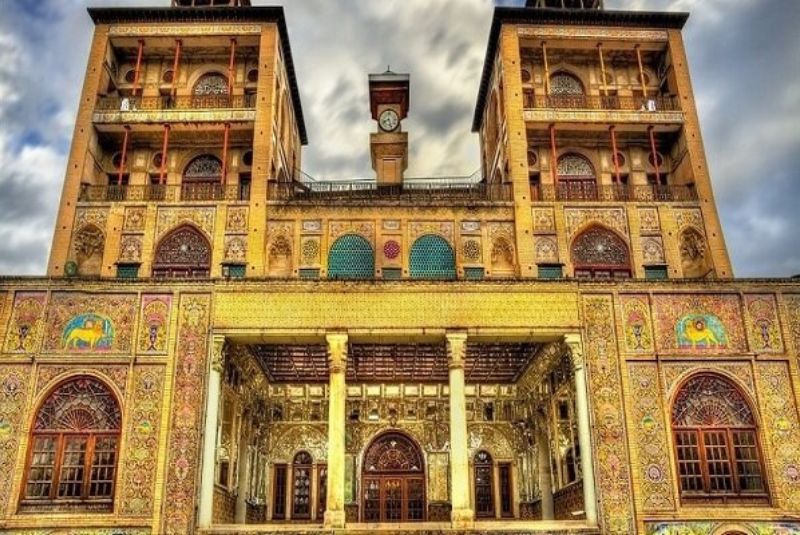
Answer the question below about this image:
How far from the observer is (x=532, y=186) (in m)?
28.4

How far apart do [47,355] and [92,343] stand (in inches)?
42.6

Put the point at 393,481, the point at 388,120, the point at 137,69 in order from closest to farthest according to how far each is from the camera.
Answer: the point at 393,481 < the point at 137,69 < the point at 388,120

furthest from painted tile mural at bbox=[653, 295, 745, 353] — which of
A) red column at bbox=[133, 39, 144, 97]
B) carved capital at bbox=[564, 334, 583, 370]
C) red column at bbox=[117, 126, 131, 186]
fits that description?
red column at bbox=[133, 39, 144, 97]

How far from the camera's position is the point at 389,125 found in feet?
103

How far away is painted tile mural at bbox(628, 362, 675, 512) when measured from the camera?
16156 millimetres

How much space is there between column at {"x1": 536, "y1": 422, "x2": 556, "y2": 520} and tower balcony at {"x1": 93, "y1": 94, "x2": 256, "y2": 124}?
17.2 meters

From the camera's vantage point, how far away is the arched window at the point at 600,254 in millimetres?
26938

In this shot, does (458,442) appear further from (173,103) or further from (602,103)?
(173,103)

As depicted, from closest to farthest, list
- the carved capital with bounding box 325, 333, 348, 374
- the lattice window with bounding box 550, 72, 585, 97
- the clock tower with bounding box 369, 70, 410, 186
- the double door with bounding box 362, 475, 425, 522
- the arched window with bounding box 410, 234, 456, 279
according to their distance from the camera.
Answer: the carved capital with bounding box 325, 333, 348, 374
the double door with bounding box 362, 475, 425, 522
the arched window with bounding box 410, 234, 456, 279
the clock tower with bounding box 369, 70, 410, 186
the lattice window with bounding box 550, 72, 585, 97

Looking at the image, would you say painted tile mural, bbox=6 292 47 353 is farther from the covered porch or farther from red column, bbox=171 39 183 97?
red column, bbox=171 39 183 97

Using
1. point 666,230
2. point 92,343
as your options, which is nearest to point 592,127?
point 666,230

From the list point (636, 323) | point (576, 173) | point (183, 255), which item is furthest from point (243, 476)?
point (576, 173)

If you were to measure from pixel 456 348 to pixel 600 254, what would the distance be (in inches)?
475

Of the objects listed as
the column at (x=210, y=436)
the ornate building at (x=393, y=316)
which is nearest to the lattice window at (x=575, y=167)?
the ornate building at (x=393, y=316)
